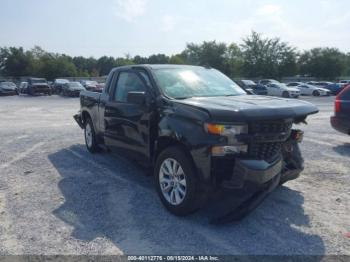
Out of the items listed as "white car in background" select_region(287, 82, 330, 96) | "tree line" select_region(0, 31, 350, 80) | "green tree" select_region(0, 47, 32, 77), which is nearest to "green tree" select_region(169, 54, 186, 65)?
"tree line" select_region(0, 31, 350, 80)

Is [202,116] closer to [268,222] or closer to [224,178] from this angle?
[224,178]

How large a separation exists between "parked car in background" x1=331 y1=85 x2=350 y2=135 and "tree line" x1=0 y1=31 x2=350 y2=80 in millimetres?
53029

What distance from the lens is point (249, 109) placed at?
3.92m

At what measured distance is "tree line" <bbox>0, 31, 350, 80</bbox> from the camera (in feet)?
199

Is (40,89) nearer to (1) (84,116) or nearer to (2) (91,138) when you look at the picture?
(1) (84,116)

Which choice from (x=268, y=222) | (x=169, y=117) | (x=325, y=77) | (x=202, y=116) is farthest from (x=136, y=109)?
(x=325, y=77)

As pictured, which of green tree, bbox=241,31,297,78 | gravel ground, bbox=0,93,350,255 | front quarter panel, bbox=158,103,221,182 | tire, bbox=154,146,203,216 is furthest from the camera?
green tree, bbox=241,31,297,78

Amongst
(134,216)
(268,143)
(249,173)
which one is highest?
(268,143)

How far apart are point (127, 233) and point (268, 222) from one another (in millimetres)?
1641

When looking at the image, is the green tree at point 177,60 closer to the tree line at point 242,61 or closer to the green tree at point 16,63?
the tree line at point 242,61

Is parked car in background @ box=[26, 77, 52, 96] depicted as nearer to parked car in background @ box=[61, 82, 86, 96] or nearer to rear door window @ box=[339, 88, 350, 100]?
parked car in background @ box=[61, 82, 86, 96]

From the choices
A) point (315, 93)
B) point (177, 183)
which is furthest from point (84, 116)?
point (315, 93)

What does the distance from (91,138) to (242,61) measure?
59.2m

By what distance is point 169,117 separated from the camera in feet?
14.8
